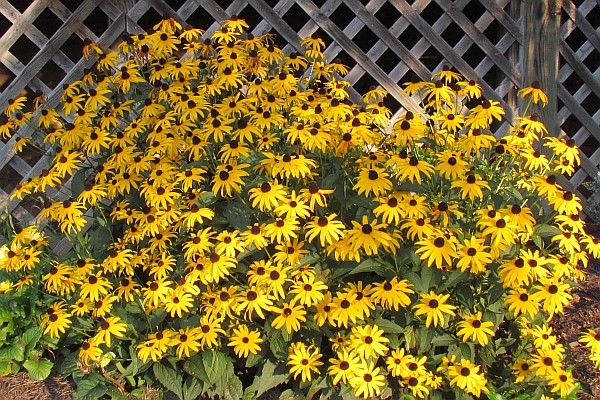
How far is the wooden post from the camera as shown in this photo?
356 centimetres

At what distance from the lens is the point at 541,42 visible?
3590mm

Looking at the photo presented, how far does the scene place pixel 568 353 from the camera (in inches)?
102

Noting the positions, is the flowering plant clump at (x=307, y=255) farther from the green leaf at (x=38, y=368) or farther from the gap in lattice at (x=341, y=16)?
the gap in lattice at (x=341, y=16)

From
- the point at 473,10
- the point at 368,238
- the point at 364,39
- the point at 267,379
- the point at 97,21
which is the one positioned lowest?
the point at 267,379

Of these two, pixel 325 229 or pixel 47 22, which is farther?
pixel 47 22

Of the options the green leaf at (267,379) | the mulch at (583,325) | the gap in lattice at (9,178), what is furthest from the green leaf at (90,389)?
the gap in lattice at (9,178)

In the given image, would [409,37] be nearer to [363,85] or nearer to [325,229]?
[363,85]

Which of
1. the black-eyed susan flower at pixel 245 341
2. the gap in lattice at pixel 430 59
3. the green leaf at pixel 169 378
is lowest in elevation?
the green leaf at pixel 169 378

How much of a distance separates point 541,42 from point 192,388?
242 cm

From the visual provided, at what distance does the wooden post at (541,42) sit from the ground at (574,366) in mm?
1129

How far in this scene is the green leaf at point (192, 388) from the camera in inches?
95.3

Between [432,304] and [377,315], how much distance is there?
0.25m

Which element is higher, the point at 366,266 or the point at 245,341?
the point at 366,266

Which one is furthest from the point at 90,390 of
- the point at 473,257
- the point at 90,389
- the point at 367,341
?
the point at 473,257
